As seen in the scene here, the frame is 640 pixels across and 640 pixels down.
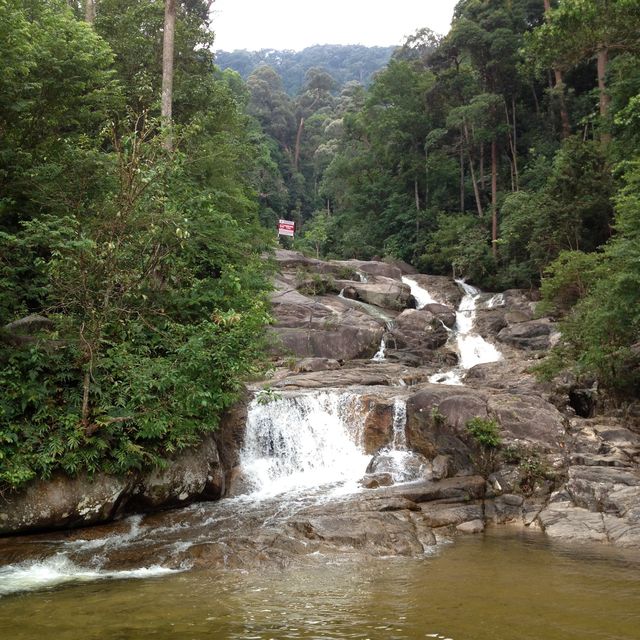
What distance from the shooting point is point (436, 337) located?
22688 millimetres

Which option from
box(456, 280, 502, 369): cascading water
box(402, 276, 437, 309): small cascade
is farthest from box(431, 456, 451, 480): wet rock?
box(402, 276, 437, 309): small cascade

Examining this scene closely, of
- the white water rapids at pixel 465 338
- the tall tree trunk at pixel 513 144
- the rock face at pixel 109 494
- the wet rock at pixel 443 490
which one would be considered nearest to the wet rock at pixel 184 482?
the rock face at pixel 109 494

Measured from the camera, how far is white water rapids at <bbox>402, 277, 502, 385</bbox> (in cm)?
1867

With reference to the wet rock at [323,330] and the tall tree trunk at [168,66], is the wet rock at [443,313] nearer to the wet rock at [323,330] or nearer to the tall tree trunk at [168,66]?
the wet rock at [323,330]

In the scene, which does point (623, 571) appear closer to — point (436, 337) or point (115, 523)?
point (115, 523)

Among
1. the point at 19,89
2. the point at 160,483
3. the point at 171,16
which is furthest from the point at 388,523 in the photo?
the point at 171,16

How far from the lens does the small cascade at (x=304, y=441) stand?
40.3 feet

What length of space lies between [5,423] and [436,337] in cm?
1699

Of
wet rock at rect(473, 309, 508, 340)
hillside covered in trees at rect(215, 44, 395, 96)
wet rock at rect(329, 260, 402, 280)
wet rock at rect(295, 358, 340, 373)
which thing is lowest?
wet rock at rect(295, 358, 340, 373)

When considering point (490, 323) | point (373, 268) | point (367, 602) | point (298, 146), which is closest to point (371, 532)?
point (367, 602)

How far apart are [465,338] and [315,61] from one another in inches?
4869

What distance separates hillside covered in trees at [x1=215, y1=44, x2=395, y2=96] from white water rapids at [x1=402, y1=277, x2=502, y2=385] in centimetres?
9658

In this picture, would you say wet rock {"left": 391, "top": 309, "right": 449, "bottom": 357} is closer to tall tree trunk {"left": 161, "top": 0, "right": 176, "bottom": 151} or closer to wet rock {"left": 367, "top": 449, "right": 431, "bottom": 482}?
wet rock {"left": 367, "top": 449, "right": 431, "bottom": 482}

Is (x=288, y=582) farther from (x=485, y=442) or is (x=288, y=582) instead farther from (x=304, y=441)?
(x=304, y=441)
